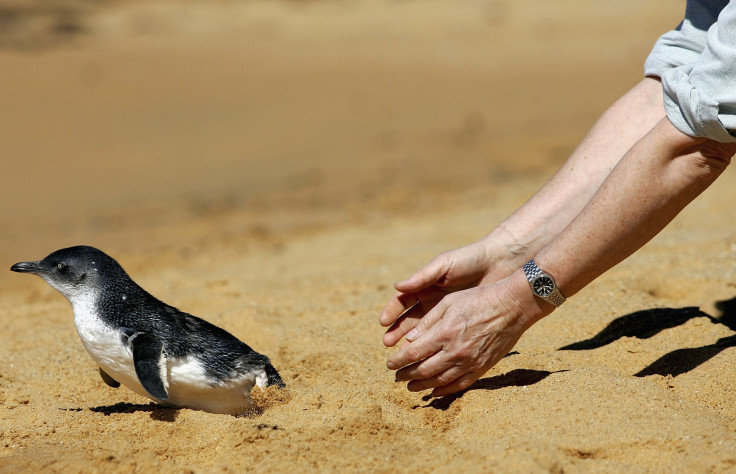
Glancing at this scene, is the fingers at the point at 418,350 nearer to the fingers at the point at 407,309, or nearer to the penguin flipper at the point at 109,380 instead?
the fingers at the point at 407,309

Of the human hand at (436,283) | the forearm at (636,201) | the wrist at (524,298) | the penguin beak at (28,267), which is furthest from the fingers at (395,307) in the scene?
the penguin beak at (28,267)

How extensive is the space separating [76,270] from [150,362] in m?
0.60

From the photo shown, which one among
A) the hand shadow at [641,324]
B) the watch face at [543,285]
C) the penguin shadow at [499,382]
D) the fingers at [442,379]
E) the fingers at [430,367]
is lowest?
the hand shadow at [641,324]

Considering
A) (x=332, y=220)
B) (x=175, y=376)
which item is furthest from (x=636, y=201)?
(x=332, y=220)

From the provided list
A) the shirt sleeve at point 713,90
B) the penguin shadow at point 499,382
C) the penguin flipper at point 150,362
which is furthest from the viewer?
the penguin shadow at point 499,382

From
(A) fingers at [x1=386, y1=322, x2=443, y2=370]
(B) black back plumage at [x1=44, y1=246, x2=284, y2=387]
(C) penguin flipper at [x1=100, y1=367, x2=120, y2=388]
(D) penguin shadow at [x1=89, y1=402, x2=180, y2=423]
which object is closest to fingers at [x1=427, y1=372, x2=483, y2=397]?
(A) fingers at [x1=386, y1=322, x2=443, y2=370]

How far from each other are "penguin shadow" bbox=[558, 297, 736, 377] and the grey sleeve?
3.62 feet

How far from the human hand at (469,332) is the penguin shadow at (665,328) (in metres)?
0.70

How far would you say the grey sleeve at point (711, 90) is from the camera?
90.4 inches

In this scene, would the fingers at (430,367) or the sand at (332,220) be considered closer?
the sand at (332,220)

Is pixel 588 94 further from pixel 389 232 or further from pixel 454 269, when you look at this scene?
pixel 454 269

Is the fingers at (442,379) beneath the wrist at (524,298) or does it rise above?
beneath

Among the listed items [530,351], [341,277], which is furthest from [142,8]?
[530,351]

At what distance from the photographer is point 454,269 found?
3.14 meters
